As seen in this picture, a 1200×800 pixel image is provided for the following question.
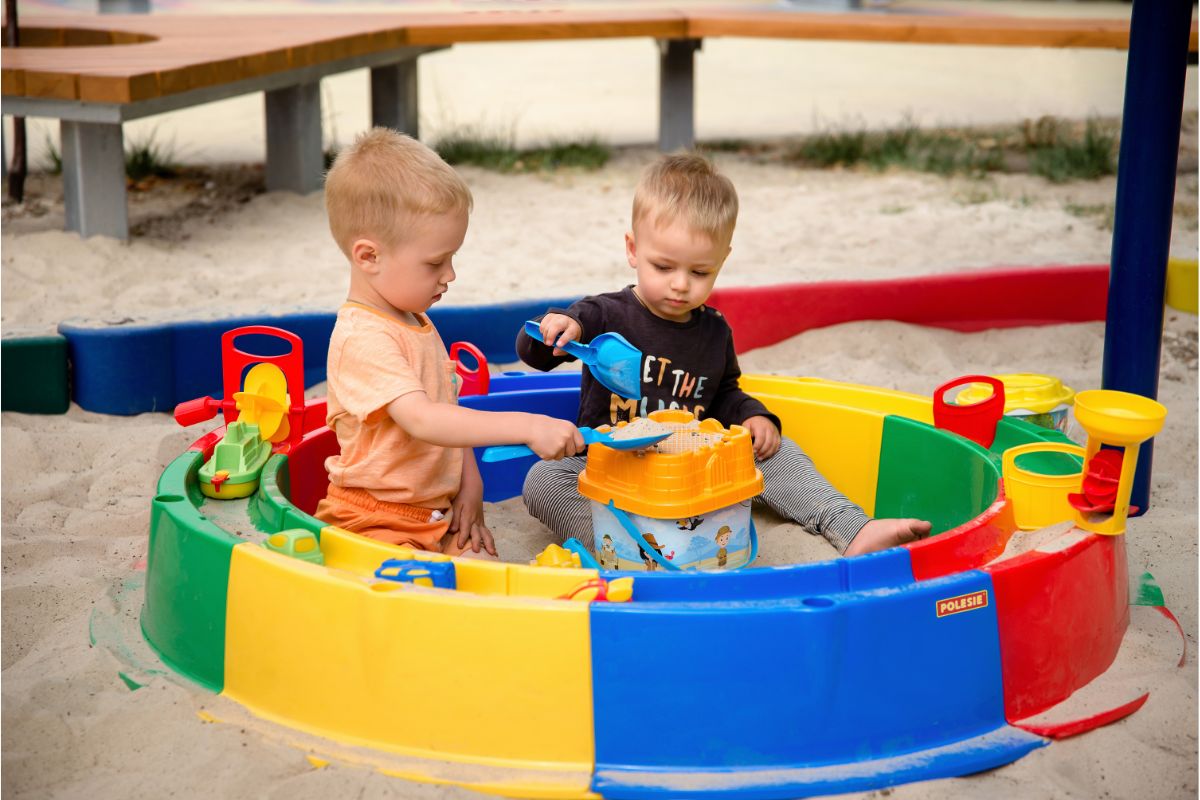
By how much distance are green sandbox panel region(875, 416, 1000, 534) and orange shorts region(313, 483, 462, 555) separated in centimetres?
89

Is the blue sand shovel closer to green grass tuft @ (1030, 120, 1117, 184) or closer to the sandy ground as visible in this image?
the sandy ground

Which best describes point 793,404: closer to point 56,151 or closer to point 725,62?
point 56,151

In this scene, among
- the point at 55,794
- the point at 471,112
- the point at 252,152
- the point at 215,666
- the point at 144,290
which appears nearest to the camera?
the point at 55,794

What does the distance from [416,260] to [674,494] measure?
1.76 ft

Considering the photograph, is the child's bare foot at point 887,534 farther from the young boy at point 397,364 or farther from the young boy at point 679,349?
the young boy at point 397,364

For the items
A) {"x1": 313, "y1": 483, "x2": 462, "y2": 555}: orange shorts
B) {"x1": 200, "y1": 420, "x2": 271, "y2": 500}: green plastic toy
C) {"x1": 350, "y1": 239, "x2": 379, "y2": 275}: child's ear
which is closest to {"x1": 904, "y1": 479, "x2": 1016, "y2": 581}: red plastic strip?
{"x1": 313, "y1": 483, "x2": 462, "y2": 555}: orange shorts

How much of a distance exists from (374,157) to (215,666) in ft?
2.59

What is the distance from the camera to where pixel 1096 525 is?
1.89 m

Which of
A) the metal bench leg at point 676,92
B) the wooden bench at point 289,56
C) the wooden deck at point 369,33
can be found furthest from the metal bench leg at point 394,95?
the metal bench leg at point 676,92

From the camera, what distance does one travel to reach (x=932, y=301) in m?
3.59

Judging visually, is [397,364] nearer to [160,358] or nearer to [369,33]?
[160,358]

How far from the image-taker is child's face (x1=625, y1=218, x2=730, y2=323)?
2275 millimetres

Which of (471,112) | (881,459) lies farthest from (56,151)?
(881,459)

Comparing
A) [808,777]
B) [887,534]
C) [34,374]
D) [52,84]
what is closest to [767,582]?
[808,777]
